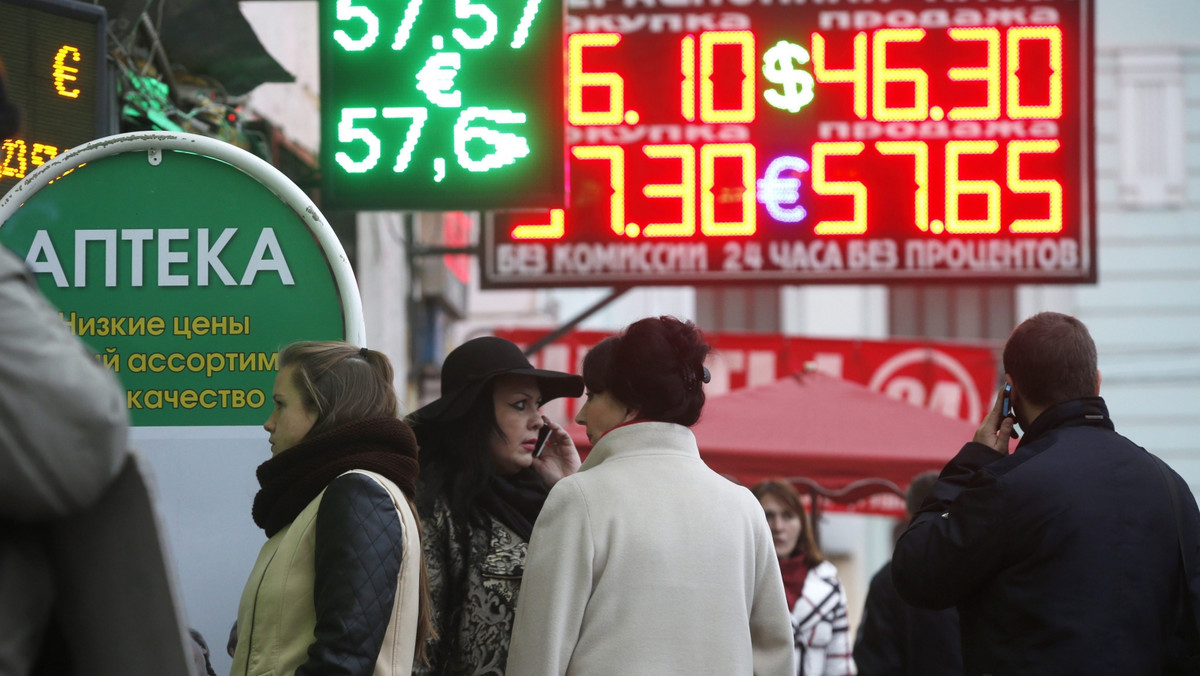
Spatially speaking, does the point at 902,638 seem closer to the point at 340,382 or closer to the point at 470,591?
the point at 470,591

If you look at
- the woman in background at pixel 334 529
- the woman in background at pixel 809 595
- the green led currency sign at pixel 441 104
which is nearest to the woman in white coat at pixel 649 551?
the woman in background at pixel 334 529

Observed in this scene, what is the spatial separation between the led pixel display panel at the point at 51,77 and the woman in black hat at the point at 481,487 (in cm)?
143

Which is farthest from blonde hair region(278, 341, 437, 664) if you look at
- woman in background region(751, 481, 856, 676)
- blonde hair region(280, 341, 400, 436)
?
woman in background region(751, 481, 856, 676)

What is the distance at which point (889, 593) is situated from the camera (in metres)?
6.00

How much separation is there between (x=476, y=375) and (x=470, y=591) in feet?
2.10

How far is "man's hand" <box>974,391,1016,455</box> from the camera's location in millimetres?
3646

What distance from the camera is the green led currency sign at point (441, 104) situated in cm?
604

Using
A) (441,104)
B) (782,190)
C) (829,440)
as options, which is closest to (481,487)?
(441,104)

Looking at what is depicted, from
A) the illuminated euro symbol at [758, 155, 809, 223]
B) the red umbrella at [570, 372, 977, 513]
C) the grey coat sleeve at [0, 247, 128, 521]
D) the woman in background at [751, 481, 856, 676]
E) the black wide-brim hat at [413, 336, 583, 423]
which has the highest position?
the illuminated euro symbol at [758, 155, 809, 223]

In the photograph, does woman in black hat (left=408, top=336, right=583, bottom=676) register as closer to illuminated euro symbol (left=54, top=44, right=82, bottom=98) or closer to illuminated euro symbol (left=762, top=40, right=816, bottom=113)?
illuminated euro symbol (left=54, top=44, right=82, bottom=98)

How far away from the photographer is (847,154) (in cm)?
803

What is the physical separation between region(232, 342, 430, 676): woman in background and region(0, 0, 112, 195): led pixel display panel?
161 centimetres

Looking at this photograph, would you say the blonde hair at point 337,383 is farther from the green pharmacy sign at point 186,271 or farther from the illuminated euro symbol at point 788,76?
the illuminated euro symbol at point 788,76

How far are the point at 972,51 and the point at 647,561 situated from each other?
5.60 m
